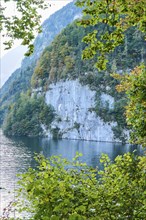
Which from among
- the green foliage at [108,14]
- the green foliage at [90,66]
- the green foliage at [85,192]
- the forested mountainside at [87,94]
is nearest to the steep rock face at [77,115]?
the forested mountainside at [87,94]

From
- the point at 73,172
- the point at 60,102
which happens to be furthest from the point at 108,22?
the point at 60,102

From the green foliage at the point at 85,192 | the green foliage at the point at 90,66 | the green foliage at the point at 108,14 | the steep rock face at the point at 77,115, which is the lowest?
the green foliage at the point at 85,192

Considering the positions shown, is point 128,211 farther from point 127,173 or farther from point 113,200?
point 127,173

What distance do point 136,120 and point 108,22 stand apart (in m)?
4.17

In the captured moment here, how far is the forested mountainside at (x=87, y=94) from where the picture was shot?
11644cm

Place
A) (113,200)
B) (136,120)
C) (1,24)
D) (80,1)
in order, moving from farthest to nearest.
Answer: (136,120) → (1,24) → (113,200) → (80,1)

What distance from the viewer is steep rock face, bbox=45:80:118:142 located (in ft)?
382

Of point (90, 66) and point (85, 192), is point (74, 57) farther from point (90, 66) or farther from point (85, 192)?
point (85, 192)

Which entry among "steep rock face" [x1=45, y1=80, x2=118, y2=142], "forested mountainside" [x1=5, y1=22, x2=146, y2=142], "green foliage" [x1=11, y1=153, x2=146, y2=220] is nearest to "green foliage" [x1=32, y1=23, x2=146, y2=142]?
"forested mountainside" [x1=5, y1=22, x2=146, y2=142]

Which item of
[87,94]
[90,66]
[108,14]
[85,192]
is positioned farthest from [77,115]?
[108,14]

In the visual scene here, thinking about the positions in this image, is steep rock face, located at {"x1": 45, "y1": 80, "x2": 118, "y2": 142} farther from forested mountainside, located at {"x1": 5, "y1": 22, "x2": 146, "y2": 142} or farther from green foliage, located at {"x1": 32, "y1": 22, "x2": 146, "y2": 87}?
green foliage, located at {"x1": 32, "y1": 22, "x2": 146, "y2": 87}

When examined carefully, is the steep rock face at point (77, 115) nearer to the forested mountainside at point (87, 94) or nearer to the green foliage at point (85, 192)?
the forested mountainside at point (87, 94)

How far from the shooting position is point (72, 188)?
598 cm

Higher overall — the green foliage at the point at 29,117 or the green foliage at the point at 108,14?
the green foliage at the point at 29,117
